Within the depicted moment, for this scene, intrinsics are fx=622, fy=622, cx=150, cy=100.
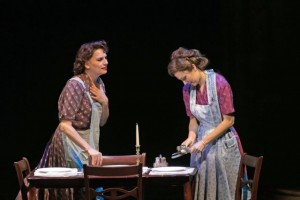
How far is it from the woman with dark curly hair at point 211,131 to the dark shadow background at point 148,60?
168 cm

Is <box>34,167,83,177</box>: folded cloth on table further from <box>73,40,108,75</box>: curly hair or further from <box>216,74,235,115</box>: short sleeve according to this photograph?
<box>216,74,235,115</box>: short sleeve

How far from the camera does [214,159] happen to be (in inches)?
170

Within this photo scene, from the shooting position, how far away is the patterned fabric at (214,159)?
169 inches

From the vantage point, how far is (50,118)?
20.4ft

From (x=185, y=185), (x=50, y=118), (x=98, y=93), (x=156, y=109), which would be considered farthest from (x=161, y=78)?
(x=185, y=185)

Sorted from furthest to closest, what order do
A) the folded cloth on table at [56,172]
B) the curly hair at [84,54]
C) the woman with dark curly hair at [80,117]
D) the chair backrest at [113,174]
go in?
the curly hair at [84,54]
the woman with dark curly hair at [80,117]
the folded cloth on table at [56,172]
the chair backrest at [113,174]

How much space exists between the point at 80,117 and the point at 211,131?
3.04 ft

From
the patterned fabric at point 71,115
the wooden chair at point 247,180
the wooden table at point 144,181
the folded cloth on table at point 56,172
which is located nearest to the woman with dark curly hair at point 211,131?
the wooden chair at point 247,180

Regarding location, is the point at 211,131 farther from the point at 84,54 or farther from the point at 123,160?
the point at 84,54

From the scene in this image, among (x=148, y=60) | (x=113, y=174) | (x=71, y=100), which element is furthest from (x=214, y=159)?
(x=148, y=60)

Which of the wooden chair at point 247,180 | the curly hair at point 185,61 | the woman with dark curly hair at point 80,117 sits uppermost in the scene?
the curly hair at point 185,61

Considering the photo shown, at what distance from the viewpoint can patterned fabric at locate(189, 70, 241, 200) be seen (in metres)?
4.29

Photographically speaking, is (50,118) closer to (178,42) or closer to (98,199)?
(178,42)

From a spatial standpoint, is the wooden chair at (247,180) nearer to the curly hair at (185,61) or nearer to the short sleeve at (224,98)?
the short sleeve at (224,98)
